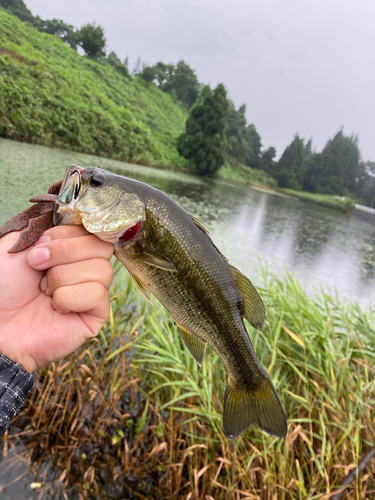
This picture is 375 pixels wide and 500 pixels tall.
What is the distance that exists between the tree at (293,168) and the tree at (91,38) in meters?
58.8

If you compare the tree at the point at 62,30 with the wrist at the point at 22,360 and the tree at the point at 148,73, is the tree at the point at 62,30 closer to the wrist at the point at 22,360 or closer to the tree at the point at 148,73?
the tree at the point at 148,73

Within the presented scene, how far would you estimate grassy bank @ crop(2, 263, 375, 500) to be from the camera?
2.94m

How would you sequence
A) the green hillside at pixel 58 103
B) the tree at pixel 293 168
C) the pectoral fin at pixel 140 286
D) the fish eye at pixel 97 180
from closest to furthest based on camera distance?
the fish eye at pixel 97 180
the pectoral fin at pixel 140 286
the green hillside at pixel 58 103
the tree at pixel 293 168

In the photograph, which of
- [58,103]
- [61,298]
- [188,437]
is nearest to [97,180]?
[61,298]

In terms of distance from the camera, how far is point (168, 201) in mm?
1608

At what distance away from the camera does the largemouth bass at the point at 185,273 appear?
→ 145 centimetres

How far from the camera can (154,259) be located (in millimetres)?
1562

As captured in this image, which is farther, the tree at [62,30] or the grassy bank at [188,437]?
the tree at [62,30]

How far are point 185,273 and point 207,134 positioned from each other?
55649mm

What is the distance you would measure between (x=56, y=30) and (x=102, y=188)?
62.2m

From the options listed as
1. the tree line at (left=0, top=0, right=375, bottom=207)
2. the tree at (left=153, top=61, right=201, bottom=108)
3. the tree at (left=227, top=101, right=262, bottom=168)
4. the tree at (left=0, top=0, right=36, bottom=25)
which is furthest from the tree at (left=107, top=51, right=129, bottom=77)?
the tree at (left=227, top=101, right=262, bottom=168)

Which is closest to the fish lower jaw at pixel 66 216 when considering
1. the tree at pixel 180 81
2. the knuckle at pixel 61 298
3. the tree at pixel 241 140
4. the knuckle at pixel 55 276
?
the knuckle at pixel 55 276

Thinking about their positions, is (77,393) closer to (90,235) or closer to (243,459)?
(243,459)

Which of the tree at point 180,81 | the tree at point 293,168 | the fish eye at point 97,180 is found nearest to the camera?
the fish eye at point 97,180
